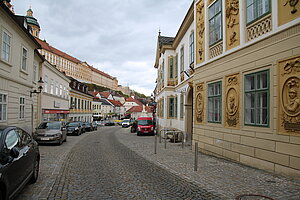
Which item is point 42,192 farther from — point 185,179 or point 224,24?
point 224,24

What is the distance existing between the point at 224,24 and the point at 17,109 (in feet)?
44.1

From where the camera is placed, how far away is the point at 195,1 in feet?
42.5

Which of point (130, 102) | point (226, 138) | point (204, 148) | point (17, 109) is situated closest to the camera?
point (226, 138)

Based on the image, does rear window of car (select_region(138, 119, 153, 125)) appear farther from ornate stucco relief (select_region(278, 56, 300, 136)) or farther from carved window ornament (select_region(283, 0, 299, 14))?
carved window ornament (select_region(283, 0, 299, 14))

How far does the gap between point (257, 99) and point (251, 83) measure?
0.66 metres

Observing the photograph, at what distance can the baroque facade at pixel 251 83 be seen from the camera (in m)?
6.60

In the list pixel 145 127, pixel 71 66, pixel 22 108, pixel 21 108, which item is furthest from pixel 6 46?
pixel 71 66

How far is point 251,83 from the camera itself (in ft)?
27.3

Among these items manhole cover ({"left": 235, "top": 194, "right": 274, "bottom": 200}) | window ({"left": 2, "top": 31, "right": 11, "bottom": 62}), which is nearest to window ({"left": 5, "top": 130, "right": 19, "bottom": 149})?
manhole cover ({"left": 235, "top": 194, "right": 274, "bottom": 200})

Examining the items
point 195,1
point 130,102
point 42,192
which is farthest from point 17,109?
point 130,102

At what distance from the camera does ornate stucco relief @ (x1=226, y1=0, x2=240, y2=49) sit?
9.02 m

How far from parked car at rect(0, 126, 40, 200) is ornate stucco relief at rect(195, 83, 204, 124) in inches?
311

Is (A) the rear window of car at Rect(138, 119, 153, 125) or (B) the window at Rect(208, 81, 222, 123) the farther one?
(A) the rear window of car at Rect(138, 119, 153, 125)

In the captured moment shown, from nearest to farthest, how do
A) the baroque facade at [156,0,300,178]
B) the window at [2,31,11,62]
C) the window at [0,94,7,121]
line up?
the baroque facade at [156,0,300,178]
the window at [2,31,11,62]
the window at [0,94,7,121]
